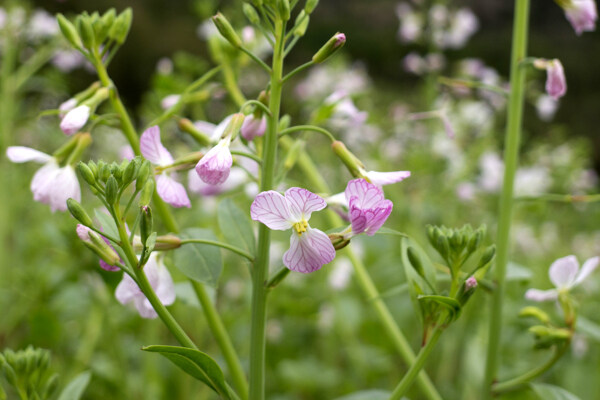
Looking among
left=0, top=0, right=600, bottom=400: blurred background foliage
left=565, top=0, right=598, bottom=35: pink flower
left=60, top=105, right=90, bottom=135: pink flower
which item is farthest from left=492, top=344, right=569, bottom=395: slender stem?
left=60, top=105, right=90, bottom=135: pink flower

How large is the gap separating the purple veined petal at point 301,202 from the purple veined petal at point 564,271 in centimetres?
40

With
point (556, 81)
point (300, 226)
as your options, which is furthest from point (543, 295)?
point (300, 226)

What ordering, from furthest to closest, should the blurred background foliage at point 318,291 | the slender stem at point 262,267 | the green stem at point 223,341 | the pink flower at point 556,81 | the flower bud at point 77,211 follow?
the blurred background foliage at point 318,291
the pink flower at point 556,81
the green stem at point 223,341
the slender stem at point 262,267
the flower bud at point 77,211

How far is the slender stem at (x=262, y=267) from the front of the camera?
0.60 meters

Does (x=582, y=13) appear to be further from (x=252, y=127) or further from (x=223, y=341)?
(x=223, y=341)

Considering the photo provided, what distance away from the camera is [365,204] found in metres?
0.52

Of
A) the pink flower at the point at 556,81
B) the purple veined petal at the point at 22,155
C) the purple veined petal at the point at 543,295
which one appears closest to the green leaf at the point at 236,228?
the purple veined petal at the point at 22,155

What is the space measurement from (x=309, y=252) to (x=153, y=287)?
0.20m

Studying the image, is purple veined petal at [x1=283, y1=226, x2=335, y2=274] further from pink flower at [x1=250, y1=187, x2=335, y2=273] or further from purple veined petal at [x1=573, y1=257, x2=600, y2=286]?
purple veined petal at [x1=573, y1=257, x2=600, y2=286]

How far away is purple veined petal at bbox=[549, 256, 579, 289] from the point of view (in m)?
0.74

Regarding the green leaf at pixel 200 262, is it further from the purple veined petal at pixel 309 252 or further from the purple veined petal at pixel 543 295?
the purple veined petal at pixel 543 295

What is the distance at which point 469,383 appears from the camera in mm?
1443

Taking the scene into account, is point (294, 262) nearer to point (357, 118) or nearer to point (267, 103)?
point (267, 103)

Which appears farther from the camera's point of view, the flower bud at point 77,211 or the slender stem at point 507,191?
the slender stem at point 507,191
